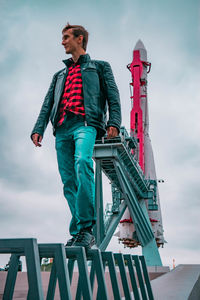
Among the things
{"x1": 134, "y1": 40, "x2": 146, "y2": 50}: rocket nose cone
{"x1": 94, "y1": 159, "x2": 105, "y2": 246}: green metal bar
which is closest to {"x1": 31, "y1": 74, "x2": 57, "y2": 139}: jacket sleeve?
{"x1": 94, "y1": 159, "x2": 105, "y2": 246}: green metal bar

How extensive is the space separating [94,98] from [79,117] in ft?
0.79

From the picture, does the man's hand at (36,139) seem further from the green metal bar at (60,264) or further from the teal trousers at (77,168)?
the green metal bar at (60,264)

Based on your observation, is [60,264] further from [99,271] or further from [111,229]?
[111,229]

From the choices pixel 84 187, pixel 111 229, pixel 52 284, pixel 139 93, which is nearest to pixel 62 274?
pixel 52 284

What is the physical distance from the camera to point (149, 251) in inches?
1053

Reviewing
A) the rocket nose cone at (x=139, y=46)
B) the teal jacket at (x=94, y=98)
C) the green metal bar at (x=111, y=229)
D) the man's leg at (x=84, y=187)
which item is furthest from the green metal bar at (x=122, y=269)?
the rocket nose cone at (x=139, y=46)

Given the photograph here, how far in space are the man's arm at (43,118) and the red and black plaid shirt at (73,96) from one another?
0.29 meters

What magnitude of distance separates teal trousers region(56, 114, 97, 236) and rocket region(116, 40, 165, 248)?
87.8ft

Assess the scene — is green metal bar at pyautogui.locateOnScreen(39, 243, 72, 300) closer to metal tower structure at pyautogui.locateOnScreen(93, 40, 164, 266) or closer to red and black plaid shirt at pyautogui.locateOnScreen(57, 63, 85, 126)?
red and black plaid shirt at pyautogui.locateOnScreen(57, 63, 85, 126)

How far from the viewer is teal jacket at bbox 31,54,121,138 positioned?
128 inches

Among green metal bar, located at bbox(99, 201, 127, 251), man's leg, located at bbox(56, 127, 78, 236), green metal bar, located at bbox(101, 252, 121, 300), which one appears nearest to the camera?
green metal bar, located at bbox(101, 252, 121, 300)

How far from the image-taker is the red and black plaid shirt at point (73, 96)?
10.6 feet

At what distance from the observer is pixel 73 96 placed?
3.31 metres

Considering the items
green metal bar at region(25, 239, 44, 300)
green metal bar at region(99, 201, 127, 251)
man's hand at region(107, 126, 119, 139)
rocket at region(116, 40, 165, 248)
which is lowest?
green metal bar at region(25, 239, 44, 300)
